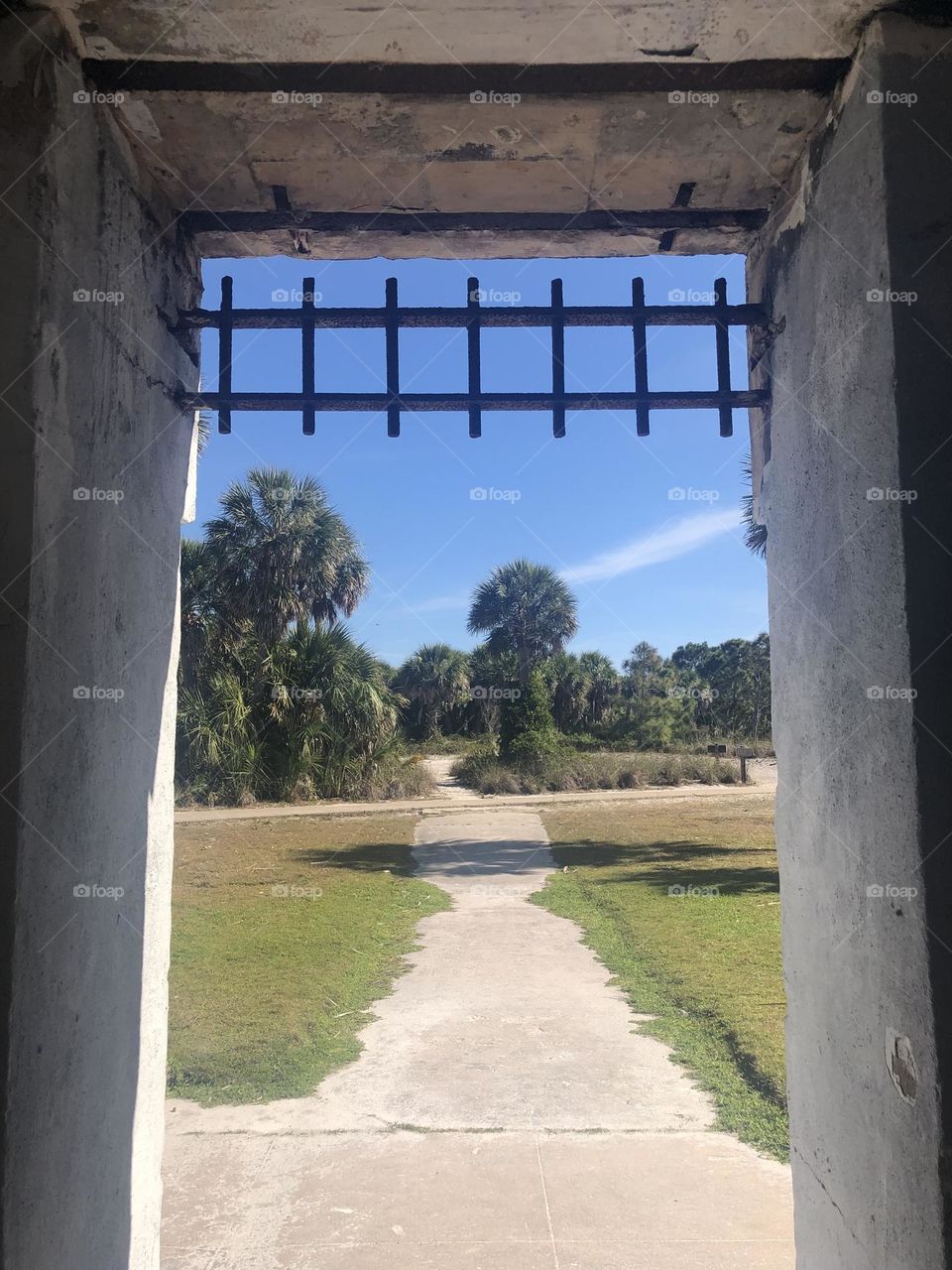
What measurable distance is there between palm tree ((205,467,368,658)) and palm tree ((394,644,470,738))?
10.8 metres

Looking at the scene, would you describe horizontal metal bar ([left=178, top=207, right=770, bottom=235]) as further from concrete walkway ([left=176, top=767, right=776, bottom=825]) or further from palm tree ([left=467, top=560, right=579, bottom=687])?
palm tree ([left=467, top=560, right=579, bottom=687])

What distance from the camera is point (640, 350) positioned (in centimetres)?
265

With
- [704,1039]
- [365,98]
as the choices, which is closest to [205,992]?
[704,1039]

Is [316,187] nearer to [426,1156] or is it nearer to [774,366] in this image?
[774,366]

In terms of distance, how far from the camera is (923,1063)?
5.66ft

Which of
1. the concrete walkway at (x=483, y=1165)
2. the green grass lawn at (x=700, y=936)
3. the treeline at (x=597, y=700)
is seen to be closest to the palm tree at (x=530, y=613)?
the treeline at (x=597, y=700)

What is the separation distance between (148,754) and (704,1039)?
4230mm

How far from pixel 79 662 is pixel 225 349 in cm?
113
